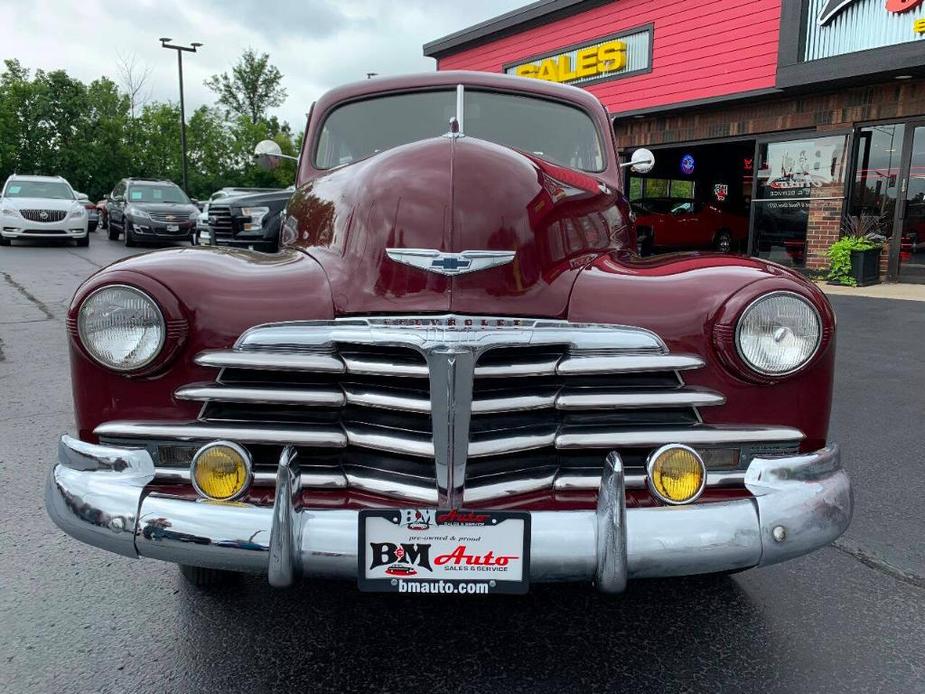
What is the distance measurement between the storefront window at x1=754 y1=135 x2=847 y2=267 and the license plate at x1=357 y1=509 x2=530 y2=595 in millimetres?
11448

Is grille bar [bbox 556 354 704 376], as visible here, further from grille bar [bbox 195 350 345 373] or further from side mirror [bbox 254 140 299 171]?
side mirror [bbox 254 140 299 171]

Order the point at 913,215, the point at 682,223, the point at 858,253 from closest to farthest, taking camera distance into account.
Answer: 1. the point at 858,253
2. the point at 913,215
3. the point at 682,223

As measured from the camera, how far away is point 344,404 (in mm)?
1978

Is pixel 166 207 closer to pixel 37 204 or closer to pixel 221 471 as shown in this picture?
pixel 37 204

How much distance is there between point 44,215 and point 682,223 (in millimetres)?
14126

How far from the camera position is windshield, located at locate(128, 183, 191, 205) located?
17.9 meters

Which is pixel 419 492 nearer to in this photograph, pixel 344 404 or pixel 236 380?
pixel 344 404

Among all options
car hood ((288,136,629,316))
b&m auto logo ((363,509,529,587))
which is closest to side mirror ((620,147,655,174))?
car hood ((288,136,629,316))

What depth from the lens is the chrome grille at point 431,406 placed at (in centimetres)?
193

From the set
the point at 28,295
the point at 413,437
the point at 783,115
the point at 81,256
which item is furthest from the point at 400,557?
the point at 81,256

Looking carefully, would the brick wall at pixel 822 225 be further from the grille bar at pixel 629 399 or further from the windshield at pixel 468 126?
the grille bar at pixel 629 399

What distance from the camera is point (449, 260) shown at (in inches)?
81.5

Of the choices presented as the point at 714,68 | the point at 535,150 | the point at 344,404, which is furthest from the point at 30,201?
the point at 344,404

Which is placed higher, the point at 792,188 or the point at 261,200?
the point at 792,188
